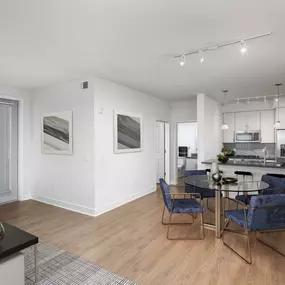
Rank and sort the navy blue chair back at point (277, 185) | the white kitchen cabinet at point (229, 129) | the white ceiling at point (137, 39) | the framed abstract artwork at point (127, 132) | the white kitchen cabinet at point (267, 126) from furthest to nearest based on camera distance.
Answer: the white kitchen cabinet at point (229, 129)
the white kitchen cabinet at point (267, 126)
the framed abstract artwork at point (127, 132)
the navy blue chair back at point (277, 185)
the white ceiling at point (137, 39)

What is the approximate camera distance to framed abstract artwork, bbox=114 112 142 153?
450 cm

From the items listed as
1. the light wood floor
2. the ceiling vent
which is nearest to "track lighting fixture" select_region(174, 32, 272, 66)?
the ceiling vent

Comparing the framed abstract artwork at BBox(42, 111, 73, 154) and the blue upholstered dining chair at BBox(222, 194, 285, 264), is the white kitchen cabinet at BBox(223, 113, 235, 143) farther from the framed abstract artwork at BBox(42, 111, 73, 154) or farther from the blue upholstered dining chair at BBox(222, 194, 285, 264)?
the framed abstract artwork at BBox(42, 111, 73, 154)

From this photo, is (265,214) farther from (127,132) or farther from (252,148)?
(252,148)

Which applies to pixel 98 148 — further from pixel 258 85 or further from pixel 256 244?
pixel 258 85

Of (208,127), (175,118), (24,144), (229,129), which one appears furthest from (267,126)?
(24,144)

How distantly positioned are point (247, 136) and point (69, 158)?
204 inches

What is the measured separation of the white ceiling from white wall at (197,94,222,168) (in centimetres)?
117

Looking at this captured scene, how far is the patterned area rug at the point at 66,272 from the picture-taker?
2.15 meters

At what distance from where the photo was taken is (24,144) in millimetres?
5082

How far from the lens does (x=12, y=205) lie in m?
4.70

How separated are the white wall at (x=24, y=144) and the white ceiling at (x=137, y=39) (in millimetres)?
746

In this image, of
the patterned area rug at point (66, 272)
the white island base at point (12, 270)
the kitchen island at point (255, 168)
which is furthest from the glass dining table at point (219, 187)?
the white island base at point (12, 270)

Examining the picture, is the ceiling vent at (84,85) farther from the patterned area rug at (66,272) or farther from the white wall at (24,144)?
the patterned area rug at (66,272)
